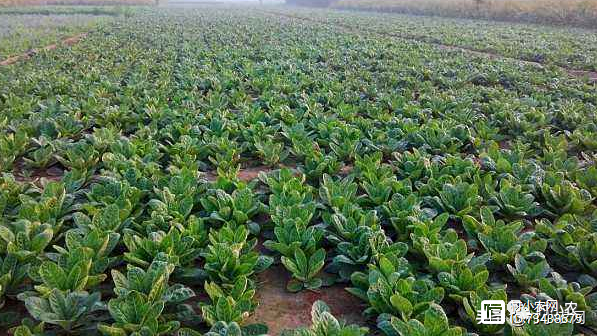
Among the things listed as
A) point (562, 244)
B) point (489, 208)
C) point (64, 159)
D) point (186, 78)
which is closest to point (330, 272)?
point (489, 208)

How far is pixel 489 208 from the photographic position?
12.5 ft

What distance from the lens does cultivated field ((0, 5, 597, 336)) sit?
278 centimetres

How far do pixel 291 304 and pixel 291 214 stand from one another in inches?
34.3

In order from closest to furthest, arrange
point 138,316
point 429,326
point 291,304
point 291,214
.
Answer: point 429,326
point 138,316
point 291,304
point 291,214

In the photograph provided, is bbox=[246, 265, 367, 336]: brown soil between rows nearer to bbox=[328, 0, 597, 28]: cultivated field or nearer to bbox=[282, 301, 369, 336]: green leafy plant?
bbox=[282, 301, 369, 336]: green leafy plant

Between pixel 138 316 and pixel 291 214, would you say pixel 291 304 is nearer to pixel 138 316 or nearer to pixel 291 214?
pixel 291 214

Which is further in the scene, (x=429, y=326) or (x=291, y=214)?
(x=291, y=214)

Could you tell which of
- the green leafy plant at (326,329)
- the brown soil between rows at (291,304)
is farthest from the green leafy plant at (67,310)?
the green leafy plant at (326,329)

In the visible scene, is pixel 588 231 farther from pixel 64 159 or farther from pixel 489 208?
pixel 64 159

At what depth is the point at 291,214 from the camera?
12.3 ft

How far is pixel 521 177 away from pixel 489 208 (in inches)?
38.2

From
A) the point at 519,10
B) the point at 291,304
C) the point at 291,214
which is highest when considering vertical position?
the point at 519,10

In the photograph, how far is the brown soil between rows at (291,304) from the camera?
9.52 ft

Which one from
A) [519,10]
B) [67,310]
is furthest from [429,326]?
[519,10]
